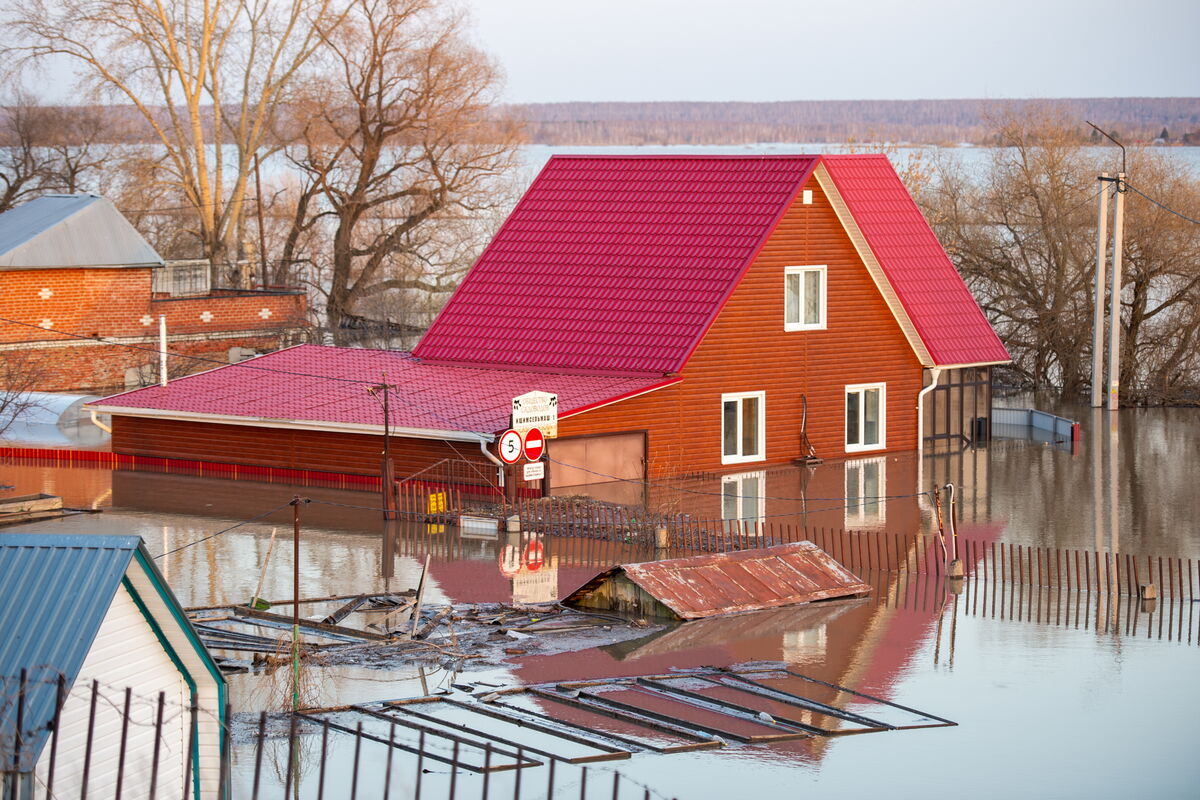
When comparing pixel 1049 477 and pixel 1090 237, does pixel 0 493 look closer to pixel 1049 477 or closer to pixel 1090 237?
pixel 1049 477

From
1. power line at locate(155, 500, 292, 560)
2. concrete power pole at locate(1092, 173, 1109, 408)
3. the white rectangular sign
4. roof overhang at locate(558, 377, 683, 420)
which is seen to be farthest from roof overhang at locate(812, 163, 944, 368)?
power line at locate(155, 500, 292, 560)

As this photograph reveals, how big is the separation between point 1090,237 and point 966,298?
12.6 m

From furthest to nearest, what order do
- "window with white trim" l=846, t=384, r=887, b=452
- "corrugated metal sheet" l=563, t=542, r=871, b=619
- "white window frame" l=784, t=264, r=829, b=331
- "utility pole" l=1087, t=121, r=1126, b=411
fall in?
"utility pole" l=1087, t=121, r=1126, b=411 → "window with white trim" l=846, t=384, r=887, b=452 → "white window frame" l=784, t=264, r=829, b=331 → "corrugated metal sheet" l=563, t=542, r=871, b=619

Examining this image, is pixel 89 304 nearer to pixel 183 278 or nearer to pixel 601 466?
pixel 183 278

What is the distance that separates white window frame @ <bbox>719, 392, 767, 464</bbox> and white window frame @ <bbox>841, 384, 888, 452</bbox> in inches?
85.2

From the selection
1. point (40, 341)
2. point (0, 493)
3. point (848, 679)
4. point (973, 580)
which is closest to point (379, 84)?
point (40, 341)

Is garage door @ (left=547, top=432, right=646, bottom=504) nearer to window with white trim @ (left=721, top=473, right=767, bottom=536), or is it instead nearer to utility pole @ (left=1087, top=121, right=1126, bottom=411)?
window with white trim @ (left=721, top=473, right=767, bottom=536)

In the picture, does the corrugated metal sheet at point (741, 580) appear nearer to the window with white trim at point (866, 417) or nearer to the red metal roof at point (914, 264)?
the window with white trim at point (866, 417)

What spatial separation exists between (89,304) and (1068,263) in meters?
28.2

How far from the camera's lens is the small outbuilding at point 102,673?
39.3 feet

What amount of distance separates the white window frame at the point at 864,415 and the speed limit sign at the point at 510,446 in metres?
10.0

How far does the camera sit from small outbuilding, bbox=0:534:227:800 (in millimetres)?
11977

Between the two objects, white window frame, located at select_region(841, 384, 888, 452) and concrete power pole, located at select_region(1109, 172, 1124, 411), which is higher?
concrete power pole, located at select_region(1109, 172, 1124, 411)

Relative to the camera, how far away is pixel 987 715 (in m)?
18.1
